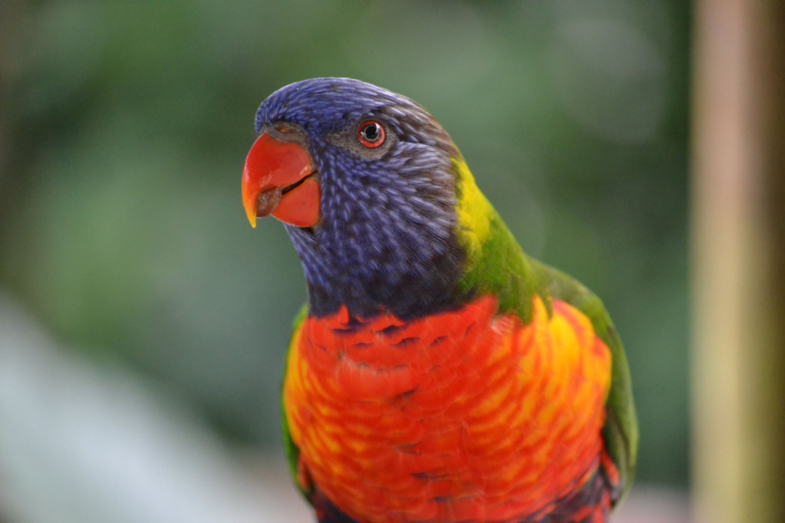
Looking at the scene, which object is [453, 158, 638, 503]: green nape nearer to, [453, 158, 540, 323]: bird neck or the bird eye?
[453, 158, 540, 323]: bird neck

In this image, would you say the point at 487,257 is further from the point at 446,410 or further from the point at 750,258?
the point at 750,258

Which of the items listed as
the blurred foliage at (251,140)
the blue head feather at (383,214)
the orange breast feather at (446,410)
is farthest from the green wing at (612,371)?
the blurred foliage at (251,140)

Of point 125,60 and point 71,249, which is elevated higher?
point 125,60

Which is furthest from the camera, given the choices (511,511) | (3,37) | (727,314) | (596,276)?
(596,276)

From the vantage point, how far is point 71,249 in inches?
102

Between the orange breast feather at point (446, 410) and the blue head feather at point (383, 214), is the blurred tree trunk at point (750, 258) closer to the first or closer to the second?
the orange breast feather at point (446, 410)

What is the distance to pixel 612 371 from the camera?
1.13 m

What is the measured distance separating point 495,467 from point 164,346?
2.15 m

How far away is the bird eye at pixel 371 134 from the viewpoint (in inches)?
34.6

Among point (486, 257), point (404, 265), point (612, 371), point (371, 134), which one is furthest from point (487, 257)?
point (612, 371)

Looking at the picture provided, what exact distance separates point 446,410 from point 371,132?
404 millimetres

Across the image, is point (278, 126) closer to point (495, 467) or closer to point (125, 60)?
point (495, 467)

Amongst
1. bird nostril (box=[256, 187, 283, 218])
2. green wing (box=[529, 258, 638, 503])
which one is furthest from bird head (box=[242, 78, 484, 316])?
green wing (box=[529, 258, 638, 503])

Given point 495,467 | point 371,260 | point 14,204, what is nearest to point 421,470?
point 495,467
